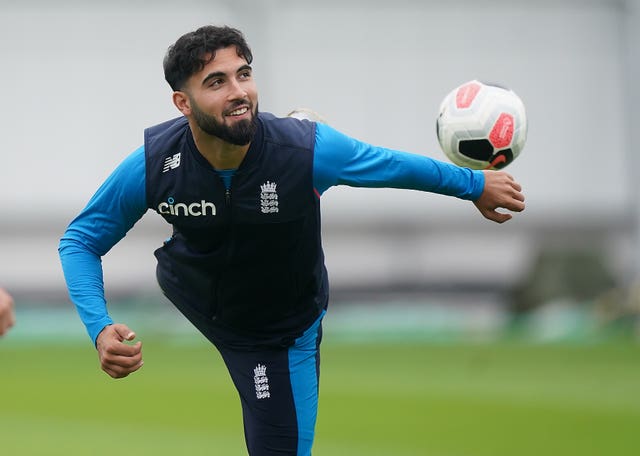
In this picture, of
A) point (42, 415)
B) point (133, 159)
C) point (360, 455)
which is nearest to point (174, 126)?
point (133, 159)

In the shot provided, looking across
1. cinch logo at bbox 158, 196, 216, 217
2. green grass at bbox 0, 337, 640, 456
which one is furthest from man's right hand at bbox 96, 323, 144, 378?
green grass at bbox 0, 337, 640, 456

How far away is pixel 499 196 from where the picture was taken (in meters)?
5.36

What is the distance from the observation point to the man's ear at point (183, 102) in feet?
17.6

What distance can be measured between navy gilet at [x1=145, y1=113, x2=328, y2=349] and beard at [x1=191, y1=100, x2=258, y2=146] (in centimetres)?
18

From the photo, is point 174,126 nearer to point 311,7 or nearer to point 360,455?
point 360,455

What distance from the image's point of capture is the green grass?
998 centimetres

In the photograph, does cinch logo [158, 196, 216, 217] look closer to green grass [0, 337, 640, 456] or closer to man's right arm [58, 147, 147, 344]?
man's right arm [58, 147, 147, 344]

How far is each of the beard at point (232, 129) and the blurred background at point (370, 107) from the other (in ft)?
57.0

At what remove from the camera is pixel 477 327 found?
17281 mm

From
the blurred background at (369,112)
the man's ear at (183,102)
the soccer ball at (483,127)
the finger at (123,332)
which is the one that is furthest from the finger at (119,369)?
the blurred background at (369,112)

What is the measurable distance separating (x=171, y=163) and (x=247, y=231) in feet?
1.60

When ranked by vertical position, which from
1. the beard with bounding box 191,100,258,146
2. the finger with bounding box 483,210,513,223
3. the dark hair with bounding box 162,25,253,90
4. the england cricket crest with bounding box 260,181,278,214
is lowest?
the finger with bounding box 483,210,513,223

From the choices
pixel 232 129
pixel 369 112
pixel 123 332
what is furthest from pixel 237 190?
pixel 369 112

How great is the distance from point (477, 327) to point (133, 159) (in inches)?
491
